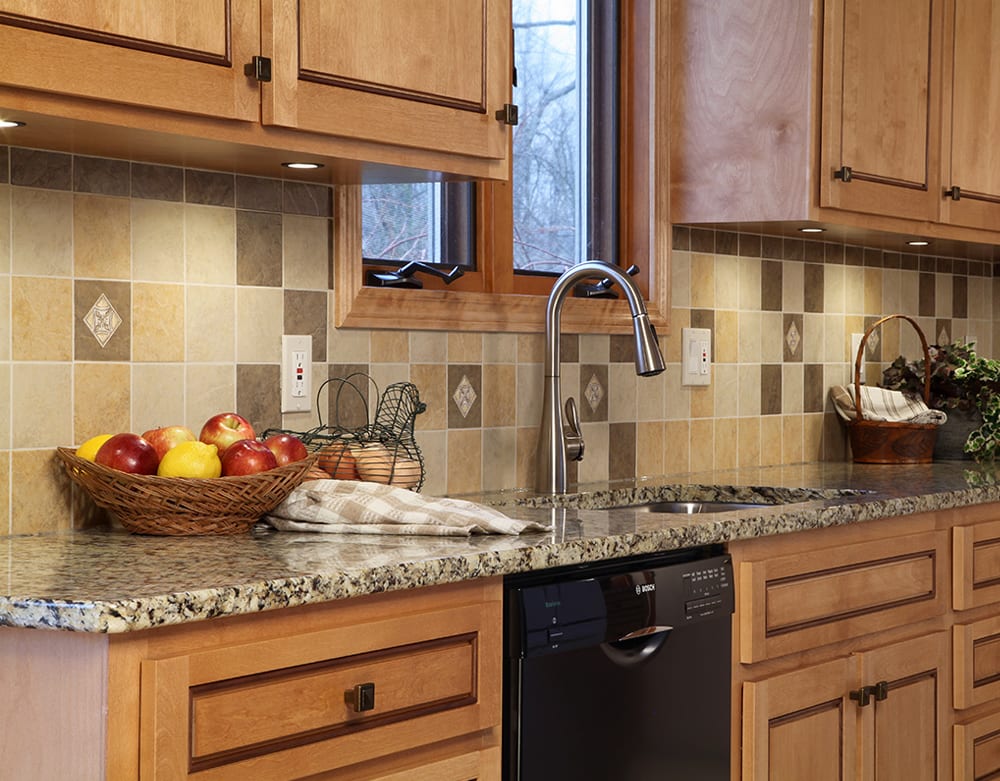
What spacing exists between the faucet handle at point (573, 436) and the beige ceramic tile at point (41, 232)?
1.02 metres

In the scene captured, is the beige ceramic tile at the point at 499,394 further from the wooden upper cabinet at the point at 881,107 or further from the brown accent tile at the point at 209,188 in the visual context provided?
the wooden upper cabinet at the point at 881,107

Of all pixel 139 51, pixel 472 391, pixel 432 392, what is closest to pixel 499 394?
pixel 472 391

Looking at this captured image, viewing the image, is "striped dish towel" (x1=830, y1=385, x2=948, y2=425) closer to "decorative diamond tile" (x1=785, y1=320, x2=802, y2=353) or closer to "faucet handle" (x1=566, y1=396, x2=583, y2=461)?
"decorative diamond tile" (x1=785, y1=320, x2=802, y2=353)

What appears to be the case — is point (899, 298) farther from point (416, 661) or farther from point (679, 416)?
point (416, 661)

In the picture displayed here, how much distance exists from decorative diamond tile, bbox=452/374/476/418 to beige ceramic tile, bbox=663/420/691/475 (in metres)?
0.59

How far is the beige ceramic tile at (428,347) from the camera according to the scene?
8.23 feet

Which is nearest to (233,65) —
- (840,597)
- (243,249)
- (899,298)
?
(243,249)

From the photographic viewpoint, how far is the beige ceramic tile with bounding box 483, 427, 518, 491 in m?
2.65

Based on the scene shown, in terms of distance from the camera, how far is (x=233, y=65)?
5.94 feet

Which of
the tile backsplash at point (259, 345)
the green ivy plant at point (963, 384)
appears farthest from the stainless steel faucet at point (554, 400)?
the green ivy plant at point (963, 384)

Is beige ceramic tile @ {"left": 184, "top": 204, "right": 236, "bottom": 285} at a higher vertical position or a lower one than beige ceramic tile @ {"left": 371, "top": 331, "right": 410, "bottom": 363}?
higher

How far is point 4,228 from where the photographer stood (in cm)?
192

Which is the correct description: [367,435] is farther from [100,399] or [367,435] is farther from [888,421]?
[888,421]

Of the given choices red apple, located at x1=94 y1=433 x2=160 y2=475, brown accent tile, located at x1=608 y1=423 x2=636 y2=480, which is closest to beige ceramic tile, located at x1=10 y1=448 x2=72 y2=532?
red apple, located at x1=94 y1=433 x2=160 y2=475
